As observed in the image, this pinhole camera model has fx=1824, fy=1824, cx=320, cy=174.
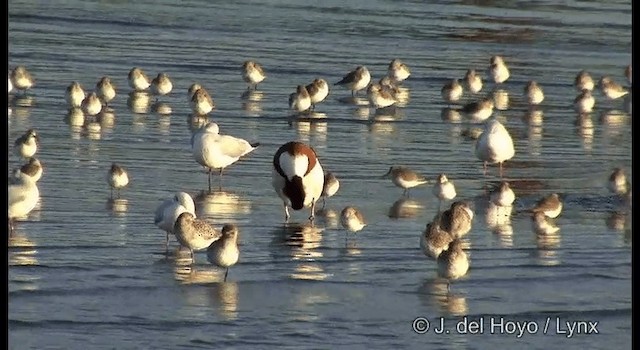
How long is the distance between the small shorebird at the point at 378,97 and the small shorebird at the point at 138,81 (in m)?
2.54

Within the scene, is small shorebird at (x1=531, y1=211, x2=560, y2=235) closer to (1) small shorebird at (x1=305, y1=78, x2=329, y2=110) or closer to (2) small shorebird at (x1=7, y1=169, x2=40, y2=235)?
(2) small shorebird at (x1=7, y1=169, x2=40, y2=235)

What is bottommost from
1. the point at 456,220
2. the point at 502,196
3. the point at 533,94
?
the point at 456,220

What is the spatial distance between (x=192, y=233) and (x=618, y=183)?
4544 millimetres

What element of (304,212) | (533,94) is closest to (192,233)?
(304,212)

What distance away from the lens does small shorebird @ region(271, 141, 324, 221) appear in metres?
14.5

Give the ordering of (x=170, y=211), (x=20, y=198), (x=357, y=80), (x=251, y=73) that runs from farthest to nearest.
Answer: (x=357, y=80), (x=251, y=73), (x=20, y=198), (x=170, y=211)

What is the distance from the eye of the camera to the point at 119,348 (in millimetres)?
10461

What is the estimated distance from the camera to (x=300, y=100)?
1962 cm

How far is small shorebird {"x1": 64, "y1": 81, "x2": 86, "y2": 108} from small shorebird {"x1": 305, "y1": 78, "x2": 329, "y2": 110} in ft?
8.23

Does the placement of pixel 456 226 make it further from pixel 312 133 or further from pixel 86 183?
pixel 312 133

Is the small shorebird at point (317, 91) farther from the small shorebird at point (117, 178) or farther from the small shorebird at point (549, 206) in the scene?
the small shorebird at point (549, 206)

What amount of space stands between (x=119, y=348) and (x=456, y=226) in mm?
3687

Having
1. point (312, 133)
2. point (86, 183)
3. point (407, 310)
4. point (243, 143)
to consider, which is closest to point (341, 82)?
point (312, 133)

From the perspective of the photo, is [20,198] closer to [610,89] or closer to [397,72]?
[397,72]
